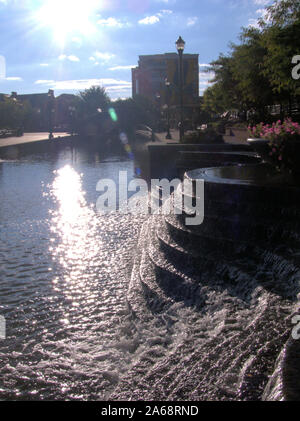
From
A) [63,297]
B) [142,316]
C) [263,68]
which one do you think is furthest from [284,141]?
[263,68]

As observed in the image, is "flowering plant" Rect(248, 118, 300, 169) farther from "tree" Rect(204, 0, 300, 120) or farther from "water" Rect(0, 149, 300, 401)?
"tree" Rect(204, 0, 300, 120)

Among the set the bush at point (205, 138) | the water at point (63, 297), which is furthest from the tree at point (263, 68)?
the water at point (63, 297)

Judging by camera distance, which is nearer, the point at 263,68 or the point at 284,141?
the point at 284,141

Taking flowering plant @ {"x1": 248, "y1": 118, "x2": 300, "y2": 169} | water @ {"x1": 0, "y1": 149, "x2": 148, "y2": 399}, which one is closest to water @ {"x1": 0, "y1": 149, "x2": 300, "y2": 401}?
water @ {"x1": 0, "y1": 149, "x2": 148, "y2": 399}

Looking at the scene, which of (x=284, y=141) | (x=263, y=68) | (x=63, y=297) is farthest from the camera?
(x=263, y=68)

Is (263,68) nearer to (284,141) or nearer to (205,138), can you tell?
(205,138)

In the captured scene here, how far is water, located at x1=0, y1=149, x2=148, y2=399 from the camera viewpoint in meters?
4.68

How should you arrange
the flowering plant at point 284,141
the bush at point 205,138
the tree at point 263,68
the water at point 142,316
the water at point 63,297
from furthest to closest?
1. the bush at point 205,138
2. the tree at point 263,68
3. the flowering plant at point 284,141
4. the water at point 63,297
5. the water at point 142,316

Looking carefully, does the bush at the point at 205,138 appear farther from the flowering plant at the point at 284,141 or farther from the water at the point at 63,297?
the flowering plant at the point at 284,141

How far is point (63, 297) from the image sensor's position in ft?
21.9

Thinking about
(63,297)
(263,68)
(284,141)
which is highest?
(263,68)

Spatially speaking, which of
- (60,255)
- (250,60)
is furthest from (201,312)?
(250,60)

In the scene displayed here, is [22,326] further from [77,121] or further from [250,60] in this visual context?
[77,121]

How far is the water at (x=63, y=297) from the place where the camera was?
184 inches
